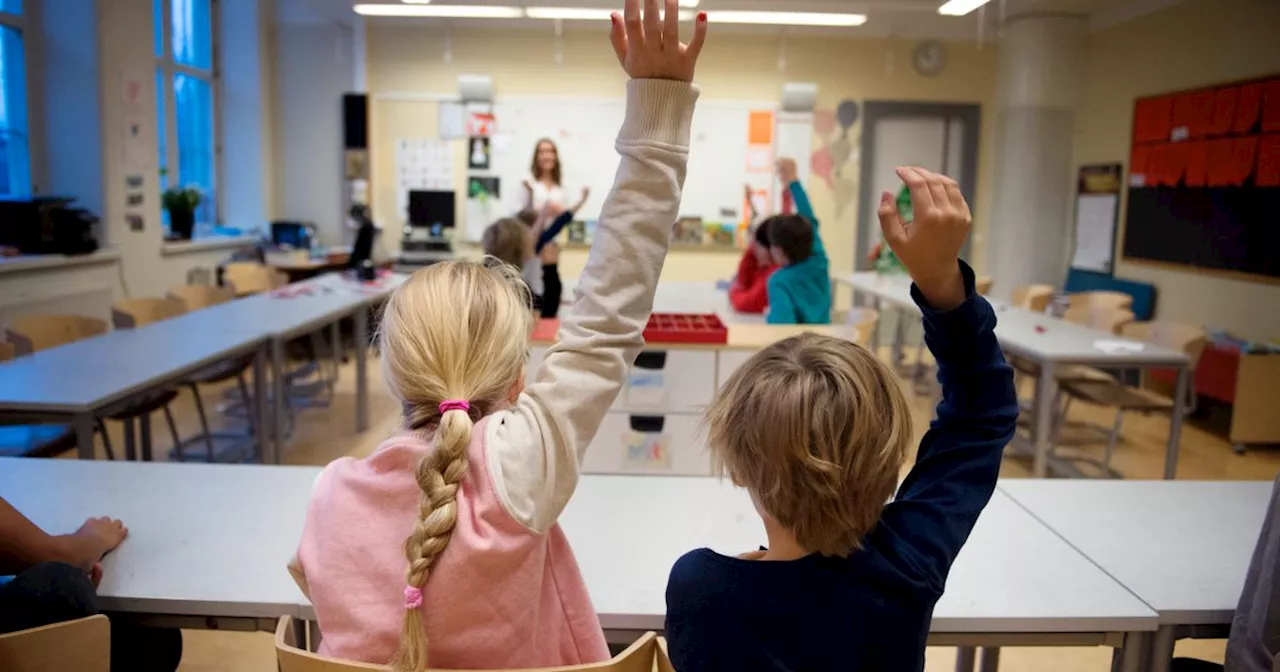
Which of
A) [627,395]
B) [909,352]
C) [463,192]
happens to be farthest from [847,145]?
[627,395]

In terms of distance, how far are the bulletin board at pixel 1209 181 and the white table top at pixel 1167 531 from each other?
12.3 ft

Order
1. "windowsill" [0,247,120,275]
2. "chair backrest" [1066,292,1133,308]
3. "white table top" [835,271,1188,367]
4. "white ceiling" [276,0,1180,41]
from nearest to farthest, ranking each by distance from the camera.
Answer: "white table top" [835,271,1188,367], "windowsill" [0,247,120,275], "chair backrest" [1066,292,1133,308], "white ceiling" [276,0,1180,41]

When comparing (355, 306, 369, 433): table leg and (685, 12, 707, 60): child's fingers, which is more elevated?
(685, 12, 707, 60): child's fingers

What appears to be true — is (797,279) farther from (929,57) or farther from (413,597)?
(929,57)

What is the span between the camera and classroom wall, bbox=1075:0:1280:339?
493 cm

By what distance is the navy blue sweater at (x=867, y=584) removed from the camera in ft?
3.01

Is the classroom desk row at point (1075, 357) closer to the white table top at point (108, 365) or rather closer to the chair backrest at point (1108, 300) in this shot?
the chair backrest at point (1108, 300)

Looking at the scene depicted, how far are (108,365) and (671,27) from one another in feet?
8.37

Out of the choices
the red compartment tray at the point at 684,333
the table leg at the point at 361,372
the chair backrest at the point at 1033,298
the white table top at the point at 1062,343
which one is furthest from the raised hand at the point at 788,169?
the table leg at the point at 361,372

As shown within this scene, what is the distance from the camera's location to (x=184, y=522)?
153 centimetres

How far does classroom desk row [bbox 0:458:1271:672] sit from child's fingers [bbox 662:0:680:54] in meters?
0.75

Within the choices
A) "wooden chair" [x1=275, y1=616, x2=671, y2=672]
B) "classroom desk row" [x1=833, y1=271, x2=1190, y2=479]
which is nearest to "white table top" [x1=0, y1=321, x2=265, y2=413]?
"wooden chair" [x1=275, y1=616, x2=671, y2=672]

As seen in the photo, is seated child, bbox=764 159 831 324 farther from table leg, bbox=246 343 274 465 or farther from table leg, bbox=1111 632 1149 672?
table leg, bbox=1111 632 1149 672

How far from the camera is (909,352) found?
7.15 m
